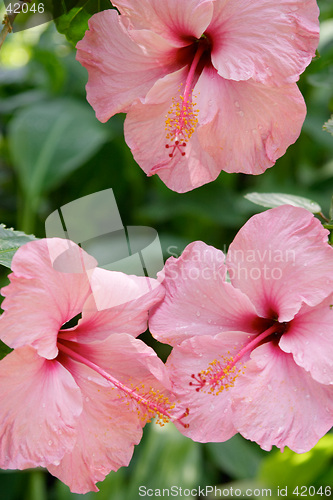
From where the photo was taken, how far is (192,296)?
517 mm

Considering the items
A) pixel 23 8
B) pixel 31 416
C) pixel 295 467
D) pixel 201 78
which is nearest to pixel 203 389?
pixel 31 416

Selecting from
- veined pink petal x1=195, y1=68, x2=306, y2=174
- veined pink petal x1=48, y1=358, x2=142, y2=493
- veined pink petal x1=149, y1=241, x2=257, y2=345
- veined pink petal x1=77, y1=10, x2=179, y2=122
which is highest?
veined pink petal x1=77, y1=10, x2=179, y2=122

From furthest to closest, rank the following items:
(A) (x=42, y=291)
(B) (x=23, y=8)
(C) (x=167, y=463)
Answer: (C) (x=167, y=463) < (B) (x=23, y=8) < (A) (x=42, y=291)

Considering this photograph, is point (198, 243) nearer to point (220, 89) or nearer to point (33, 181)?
point (220, 89)

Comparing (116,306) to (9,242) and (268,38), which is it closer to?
(9,242)

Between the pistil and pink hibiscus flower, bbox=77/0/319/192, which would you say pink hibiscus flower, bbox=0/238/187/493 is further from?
pink hibiscus flower, bbox=77/0/319/192

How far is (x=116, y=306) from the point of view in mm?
498

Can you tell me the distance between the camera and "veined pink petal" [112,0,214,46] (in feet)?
1.60

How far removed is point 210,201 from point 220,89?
1093 mm

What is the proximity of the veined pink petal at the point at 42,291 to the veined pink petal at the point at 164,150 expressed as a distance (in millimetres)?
113

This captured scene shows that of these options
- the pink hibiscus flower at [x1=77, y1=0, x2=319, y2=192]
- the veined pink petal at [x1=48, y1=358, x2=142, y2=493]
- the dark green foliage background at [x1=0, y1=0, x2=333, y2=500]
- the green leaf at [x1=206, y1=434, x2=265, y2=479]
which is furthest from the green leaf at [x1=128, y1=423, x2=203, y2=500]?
the pink hibiscus flower at [x1=77, y1=0, x2=319, y2=192]

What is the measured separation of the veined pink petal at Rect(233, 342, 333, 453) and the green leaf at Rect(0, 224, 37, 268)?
21 centimetres

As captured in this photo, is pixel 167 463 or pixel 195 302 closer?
pixel 195 302

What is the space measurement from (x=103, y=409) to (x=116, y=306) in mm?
85
